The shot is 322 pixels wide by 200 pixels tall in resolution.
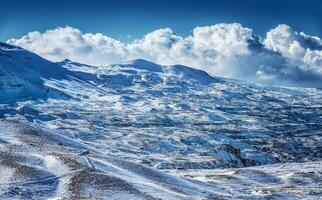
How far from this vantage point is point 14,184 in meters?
66.8

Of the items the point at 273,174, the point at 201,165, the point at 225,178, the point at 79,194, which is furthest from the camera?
the point at 201,165

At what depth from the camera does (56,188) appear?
67.4 m

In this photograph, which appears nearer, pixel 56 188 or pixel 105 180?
pixel 56 188

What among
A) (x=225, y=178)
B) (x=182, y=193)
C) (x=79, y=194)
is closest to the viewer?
(x=79, y=194)

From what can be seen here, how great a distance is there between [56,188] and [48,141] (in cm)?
5350

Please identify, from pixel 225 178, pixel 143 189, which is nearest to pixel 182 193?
pixel 143 189

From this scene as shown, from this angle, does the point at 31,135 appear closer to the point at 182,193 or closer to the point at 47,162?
the point at 47,162

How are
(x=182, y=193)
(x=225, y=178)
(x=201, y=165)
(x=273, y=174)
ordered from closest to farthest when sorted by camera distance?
(x=182, y=193) < (x=225, y=178) < (x=273, y=174) < (x=201, y=165)

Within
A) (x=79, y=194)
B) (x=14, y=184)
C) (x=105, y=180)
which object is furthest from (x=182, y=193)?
(x=14, y=184)

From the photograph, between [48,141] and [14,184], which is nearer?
[14,184]

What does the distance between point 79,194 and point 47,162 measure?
1831 centimetres

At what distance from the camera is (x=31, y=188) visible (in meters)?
66.2

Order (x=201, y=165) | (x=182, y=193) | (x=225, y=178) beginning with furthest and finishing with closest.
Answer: (x=201, y=165) < (x=225, y=178) < (x=182, y=193)

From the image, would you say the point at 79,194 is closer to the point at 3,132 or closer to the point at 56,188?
the point at 56,188
